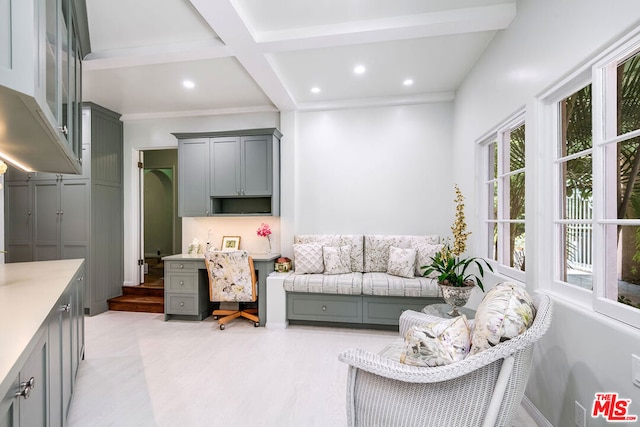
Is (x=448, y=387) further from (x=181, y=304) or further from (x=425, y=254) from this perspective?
(x=181, y=304)

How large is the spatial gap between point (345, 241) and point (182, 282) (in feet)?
7.01

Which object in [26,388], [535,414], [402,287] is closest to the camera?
[26,388]

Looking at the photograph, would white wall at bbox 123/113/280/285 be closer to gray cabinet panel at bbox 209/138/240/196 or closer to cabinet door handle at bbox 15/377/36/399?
gray cabinet panel at bbox 209/138/240/196

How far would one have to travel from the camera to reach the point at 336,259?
3.73m

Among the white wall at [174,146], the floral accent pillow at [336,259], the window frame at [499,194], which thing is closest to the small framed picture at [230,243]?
the white wall at [174,146]

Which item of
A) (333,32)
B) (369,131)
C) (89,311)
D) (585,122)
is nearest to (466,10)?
(333,32)

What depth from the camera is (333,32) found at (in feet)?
8.00

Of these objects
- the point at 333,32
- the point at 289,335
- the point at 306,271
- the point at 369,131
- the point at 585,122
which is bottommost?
the point at 289,335

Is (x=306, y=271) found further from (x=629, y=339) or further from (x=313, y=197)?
(x=629, y=339)

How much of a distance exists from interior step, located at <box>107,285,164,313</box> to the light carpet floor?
0.47m

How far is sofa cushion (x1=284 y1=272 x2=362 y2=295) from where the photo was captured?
3418 mm

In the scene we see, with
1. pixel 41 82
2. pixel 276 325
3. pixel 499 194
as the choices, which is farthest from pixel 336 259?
pixel 41 82

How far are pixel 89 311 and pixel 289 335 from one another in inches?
110

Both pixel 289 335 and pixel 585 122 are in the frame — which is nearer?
pixel 585 122
